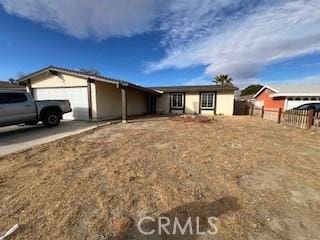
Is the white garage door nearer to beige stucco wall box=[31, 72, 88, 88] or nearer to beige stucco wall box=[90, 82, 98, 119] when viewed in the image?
beige stucco wall box=[31, 72, 88, 88]

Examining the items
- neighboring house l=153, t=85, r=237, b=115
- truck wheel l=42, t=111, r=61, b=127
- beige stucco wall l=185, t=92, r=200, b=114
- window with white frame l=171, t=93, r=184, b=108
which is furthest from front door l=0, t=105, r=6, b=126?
beige stucco wall l=185, t=92, r=200, b=114

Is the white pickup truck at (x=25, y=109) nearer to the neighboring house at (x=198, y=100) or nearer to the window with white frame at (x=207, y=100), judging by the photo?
the neighboring house at (x=198, y=100)

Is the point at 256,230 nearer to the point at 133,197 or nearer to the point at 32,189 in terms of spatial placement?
the point at 133,197

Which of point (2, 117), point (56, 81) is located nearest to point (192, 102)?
point (56, 81)

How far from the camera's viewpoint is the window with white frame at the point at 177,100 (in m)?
20.3

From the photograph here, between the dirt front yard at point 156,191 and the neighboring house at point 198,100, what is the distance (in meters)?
12.9

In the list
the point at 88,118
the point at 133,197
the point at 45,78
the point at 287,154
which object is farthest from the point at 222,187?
the point at 45,78

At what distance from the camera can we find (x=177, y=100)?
20.5m

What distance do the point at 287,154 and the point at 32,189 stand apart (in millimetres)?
6700

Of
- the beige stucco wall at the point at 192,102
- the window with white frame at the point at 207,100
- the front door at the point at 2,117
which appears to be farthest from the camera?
the beige stucco wall at the point at 192,102

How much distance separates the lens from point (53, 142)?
7.05 metres

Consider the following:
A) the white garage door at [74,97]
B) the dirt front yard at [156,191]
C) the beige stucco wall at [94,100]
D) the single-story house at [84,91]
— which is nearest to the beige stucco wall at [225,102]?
the single-story house at [84,91]

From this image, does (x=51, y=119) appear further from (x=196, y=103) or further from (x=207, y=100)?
(x=207, y=100)
